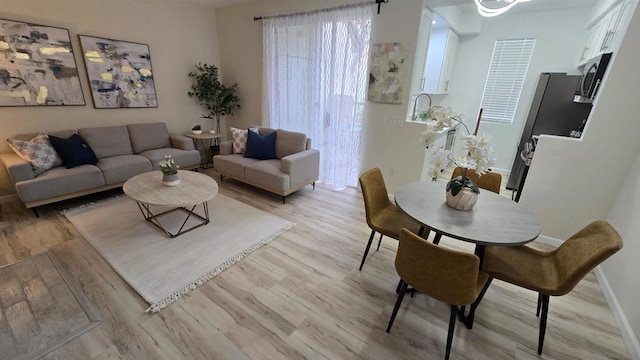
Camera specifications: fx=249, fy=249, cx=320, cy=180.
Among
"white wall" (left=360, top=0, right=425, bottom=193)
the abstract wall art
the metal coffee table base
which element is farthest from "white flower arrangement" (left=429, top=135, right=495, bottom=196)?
the metal coffee table base

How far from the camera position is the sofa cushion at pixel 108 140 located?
339 cm

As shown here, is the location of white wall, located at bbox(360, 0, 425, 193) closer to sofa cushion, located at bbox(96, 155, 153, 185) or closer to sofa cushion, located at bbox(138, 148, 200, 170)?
sofa cushion, located at bbox(138, 148, 200, 170)

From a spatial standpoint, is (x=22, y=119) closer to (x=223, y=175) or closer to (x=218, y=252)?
(x=223, y=175)

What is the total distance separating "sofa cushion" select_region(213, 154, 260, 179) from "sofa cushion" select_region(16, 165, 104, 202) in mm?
1406

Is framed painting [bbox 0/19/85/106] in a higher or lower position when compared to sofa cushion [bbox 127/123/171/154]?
higher

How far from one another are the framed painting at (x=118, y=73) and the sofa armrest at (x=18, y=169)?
1.23m

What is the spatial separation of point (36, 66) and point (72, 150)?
109cm

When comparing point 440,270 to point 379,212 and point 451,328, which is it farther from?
point 379,212

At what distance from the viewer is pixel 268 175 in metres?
3.31

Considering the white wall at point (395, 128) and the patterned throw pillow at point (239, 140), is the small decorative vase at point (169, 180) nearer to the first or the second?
the patterned throw pillow at point (239, 140)

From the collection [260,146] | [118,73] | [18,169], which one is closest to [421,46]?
[260,146]

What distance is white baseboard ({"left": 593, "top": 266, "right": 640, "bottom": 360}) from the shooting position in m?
1.57

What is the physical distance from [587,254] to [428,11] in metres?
2.92

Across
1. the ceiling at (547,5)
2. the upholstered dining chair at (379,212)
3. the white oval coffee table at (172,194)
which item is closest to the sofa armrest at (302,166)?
the white oval coffee table at (172,194)
